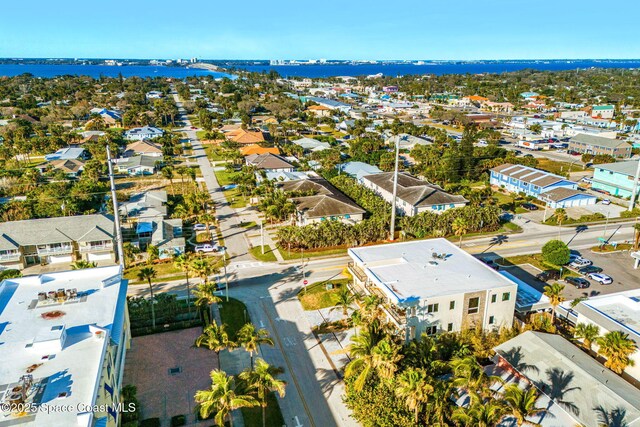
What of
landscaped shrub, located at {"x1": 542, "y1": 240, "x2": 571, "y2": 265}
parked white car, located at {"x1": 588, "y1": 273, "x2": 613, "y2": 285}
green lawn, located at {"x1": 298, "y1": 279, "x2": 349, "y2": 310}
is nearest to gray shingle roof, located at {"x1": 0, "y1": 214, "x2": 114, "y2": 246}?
green lawn, located at {"x1": 298, "y1": 279, "x2": 349, "y2": 310}

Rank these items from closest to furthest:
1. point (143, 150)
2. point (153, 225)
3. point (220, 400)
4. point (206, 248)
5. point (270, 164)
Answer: point (220, 400) → point (206, 248) → point (153, 225) → point (270, 164) → point (143, 150)

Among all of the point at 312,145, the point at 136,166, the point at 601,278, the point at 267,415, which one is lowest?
the point at 267,415

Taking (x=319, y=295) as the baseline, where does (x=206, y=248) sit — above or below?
above

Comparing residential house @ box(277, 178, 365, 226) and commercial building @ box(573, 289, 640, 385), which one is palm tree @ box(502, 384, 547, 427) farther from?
residential house @ box(277, 178, 365, 226)

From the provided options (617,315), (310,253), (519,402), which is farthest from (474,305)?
(310,253)

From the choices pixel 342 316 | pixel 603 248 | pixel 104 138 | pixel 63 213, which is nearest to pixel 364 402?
pixel 342 316

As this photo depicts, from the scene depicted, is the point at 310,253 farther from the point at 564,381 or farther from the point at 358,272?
the point at 564,381
